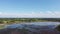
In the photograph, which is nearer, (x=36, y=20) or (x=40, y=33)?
(x=40, y=33)

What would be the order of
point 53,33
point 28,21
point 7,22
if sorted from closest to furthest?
1. point 53,33
2. point 7,22
3. point 28,21

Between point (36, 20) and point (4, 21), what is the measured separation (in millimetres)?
3839

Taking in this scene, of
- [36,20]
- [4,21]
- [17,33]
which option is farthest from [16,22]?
[17,33]

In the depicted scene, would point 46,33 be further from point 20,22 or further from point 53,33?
point 20,22

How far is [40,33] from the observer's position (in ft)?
26.9

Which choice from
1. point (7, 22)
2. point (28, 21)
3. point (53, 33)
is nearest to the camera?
point (53, 33)

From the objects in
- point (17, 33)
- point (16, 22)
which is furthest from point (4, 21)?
point (17, 33)

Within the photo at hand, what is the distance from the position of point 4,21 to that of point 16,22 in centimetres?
145

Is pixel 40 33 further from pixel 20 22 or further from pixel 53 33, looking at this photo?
pixel 20 22

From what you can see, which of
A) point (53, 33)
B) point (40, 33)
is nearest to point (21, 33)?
point (40, 33)

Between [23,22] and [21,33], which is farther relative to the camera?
[23,22]

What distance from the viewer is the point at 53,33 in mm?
8094

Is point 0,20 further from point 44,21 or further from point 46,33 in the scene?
point 46,33

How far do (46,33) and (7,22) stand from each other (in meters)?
6.59
